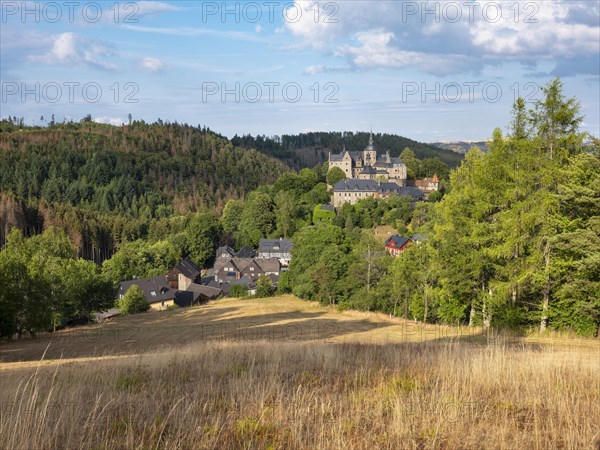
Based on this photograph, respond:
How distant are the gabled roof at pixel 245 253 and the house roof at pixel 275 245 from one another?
236 centimetres

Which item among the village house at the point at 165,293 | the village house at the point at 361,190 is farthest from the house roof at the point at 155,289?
the village house at the point at 361,190

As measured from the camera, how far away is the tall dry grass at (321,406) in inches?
204

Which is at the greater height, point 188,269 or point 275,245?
point 275,245

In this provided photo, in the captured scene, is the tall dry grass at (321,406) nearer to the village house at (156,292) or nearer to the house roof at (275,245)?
the village house at (156,292)

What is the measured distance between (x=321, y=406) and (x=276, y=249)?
9179 cm

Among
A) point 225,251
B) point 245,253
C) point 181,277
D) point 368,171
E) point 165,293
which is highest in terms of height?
point 368,171

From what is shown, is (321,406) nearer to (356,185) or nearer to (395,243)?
(395,243)

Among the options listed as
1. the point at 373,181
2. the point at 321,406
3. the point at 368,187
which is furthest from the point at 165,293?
the point at 321,406

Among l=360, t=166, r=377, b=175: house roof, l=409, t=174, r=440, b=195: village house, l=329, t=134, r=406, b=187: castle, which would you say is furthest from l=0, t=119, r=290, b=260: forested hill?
l=409, t=174, r=440, b=195: village house

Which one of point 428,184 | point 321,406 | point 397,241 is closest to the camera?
point 321,406

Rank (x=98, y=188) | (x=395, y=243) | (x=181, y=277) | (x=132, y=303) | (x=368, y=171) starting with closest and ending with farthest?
(x=132, y=303) → (x=395, y=243) → (x=181, y=277) → (x=368, y=171) → (x=98, y=188)

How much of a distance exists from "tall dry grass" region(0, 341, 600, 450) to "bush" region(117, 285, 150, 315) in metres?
53.0

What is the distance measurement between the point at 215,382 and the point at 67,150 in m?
205

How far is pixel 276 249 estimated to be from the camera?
9775 centimetres
